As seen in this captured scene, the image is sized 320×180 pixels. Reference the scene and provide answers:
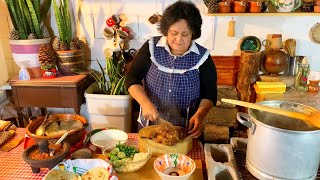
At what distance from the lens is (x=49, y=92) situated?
240cm

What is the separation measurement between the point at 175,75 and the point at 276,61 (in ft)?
3.89

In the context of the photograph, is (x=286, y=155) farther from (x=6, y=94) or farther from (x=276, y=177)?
(x=6, y=94)

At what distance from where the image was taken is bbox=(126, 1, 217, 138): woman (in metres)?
1.68

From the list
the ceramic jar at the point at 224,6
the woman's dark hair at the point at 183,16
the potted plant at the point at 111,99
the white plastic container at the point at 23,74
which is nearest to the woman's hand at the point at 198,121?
the woman's dark hair at the point at 183,16

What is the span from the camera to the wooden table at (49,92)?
93.4 inches

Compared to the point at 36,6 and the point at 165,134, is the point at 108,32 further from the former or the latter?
the point at 165,134

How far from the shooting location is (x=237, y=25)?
102 inches

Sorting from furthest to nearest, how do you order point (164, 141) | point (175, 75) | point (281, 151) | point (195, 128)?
point (175, 75) < point (195, 128) < point (164, 141) < point (281, 151)

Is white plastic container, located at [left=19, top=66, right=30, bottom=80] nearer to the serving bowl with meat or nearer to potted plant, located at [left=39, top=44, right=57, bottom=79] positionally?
potted plant, located at [left=39, top=44, right=57, bottom=79]

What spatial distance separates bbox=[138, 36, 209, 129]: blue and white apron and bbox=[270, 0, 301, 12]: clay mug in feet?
3.32

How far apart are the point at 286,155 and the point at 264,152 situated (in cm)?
7

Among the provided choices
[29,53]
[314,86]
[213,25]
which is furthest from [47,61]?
[314,86]

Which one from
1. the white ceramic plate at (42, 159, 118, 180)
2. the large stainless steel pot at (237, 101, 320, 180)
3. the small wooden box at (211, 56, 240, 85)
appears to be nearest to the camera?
the large stainless steel pot at (237, 101, 320, 180)

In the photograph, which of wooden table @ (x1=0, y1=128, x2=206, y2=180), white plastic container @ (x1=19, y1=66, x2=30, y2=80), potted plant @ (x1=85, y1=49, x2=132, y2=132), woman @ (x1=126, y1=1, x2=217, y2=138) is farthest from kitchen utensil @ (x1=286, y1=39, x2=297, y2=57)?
white plastic container @ (x1=19, y1=66, x2=30, y2=80)
